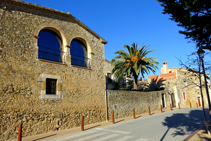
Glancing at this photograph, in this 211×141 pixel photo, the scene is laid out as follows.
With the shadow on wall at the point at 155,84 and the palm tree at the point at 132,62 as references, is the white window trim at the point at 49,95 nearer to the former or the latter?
the palm tree at the point at 132,62

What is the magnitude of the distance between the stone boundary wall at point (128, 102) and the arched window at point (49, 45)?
5.68 m

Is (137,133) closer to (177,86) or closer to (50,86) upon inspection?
(50,86)

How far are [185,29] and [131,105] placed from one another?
11.2m

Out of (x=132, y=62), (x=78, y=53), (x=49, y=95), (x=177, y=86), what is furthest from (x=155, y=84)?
(x=49, y=95)

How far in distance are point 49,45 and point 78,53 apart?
8.59ft

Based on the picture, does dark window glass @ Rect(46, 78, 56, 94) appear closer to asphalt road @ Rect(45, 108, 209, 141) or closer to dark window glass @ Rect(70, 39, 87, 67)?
dark window glass @ Rect(70, 39, 87, 67)

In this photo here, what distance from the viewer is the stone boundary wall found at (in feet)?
48.3

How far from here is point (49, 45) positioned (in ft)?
37.0

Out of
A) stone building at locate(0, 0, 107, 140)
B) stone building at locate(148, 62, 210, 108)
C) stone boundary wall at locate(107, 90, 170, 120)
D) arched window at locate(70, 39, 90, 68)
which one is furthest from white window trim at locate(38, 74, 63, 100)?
stone building at locate(148, 62, 210, 108)

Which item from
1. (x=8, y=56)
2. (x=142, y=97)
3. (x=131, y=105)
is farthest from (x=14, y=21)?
(x=142, y=97)

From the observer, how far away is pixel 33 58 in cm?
975

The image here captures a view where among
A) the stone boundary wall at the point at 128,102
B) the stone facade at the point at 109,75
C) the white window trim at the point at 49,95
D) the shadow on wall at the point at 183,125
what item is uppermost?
the stone facade at the point at 109,75

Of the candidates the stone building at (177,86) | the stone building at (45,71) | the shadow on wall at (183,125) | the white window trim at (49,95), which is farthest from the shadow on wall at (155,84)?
the white window trim at (49,95)

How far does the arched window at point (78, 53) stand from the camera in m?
12.7
